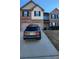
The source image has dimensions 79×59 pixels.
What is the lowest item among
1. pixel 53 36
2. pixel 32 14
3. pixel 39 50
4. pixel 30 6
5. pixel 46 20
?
pixel 39 50

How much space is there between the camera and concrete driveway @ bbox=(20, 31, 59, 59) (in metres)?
3.86

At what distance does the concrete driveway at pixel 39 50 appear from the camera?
3859 millimetres

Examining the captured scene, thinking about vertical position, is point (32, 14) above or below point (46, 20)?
above

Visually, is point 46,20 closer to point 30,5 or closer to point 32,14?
point 32,14

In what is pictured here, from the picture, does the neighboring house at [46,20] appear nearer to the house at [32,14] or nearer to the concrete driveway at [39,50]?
the house at [32,14]

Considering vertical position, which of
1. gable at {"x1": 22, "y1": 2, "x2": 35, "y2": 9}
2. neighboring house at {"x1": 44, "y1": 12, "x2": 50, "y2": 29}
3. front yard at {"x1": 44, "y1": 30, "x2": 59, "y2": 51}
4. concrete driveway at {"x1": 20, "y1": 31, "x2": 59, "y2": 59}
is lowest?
concrete driveway at {"x1": 20, "y1": 31, "x2": 59, "y2": 59}

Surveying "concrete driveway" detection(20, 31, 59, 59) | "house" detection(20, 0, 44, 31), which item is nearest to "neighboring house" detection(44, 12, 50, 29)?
"house" detection(20, 0, 44, 31)

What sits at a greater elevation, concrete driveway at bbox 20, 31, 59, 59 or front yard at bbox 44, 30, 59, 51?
front yard at bbox 44, 30, 59, 51

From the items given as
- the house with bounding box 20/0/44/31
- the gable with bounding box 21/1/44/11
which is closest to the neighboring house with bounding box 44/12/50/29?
the house with bounding box 20/0/44/31

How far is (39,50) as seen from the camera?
400 cm

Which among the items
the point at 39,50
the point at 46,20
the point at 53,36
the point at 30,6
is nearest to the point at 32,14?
the point at 30,6

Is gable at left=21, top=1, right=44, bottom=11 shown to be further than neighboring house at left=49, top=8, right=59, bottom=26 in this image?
Yes

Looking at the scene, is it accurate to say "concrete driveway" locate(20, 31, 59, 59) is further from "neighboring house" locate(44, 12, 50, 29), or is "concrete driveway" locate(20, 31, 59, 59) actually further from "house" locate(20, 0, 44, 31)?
"house" locate(20, 0, 44, 31)
